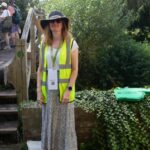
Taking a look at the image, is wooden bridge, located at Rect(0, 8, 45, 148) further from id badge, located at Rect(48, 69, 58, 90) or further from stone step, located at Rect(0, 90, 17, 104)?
id badge, located at Rect(48, 69, 58, 90)

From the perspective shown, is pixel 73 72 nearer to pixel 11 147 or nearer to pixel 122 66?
pixel 11 147

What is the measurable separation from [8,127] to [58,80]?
229 centimetres

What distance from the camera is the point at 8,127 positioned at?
23.8 ft

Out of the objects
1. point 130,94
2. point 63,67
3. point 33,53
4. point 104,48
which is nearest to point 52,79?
point 63,67

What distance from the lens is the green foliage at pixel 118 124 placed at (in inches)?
249

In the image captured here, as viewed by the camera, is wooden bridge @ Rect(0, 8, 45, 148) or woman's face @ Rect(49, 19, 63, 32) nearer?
woman's face @ Rect(49, 19, 63, 32)

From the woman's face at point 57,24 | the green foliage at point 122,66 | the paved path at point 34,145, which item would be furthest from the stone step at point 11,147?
the green foliage at point 122,66

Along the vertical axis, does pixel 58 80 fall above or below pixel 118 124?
above

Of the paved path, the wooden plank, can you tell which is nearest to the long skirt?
the paved path

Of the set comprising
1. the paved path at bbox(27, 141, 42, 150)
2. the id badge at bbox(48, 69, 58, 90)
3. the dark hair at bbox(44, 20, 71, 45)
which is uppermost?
the dark hair at bbox(44, 20, 71, 45)

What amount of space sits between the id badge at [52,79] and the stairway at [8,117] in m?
2.04

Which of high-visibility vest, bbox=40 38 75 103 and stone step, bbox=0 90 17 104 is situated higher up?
high-visibility vest, bbox=40 38 75 103

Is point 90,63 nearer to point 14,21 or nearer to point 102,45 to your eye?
point 102,45

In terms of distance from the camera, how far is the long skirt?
5.48 metres
